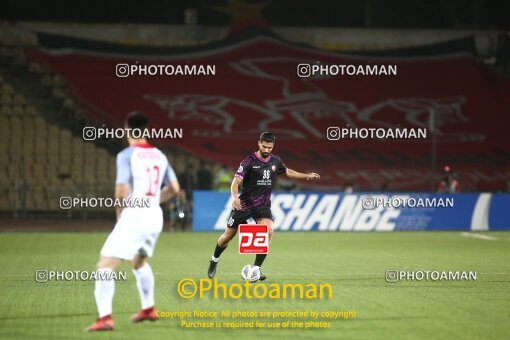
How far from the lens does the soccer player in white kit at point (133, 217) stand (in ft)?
33.4

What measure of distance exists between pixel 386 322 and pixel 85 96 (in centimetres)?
2893

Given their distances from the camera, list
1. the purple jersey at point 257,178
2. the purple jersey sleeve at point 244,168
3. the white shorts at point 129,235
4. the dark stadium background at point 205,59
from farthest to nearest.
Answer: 1. the dark stadium background at point 205,59
2. the purple jersey at point 257,178
3. the purple jersey sleeve at point 244,168
4. the white shorts at point 129,235

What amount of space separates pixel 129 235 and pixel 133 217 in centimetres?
20

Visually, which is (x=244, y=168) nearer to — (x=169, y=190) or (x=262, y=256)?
(x=262, y=256)

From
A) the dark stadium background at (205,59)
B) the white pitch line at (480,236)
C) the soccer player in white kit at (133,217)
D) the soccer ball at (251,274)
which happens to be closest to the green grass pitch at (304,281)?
the soccer player in white kit at (133,217)

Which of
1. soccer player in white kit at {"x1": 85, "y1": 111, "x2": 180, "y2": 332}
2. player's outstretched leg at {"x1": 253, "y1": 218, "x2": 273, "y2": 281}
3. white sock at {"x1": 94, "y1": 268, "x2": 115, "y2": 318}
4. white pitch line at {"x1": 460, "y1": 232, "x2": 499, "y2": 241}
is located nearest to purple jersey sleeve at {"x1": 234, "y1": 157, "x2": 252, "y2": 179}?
player's outstretched leg at {"x1": 253, "y1": 218, "x2": 273, "y2": 281}

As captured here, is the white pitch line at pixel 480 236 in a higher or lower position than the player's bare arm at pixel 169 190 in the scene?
lower

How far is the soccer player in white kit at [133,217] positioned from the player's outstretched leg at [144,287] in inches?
0.4

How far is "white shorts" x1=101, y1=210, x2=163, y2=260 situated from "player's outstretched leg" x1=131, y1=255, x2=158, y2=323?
1.02ft

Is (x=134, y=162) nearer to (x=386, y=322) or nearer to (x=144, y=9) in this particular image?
(x=386, y=322)

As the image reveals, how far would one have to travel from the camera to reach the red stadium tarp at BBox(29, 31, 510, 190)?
38969mm

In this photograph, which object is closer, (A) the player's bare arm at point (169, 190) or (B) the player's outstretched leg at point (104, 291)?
(B) the player's outstretched leg at point (104, 291)

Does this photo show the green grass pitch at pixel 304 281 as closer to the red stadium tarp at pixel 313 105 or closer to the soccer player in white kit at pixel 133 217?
the soccer player in white kit at pixel 133 217

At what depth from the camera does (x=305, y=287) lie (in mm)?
14859
